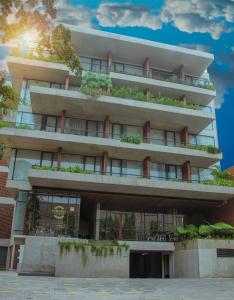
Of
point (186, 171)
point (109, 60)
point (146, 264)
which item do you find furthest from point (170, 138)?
point (146, 264)

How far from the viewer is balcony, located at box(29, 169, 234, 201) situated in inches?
990

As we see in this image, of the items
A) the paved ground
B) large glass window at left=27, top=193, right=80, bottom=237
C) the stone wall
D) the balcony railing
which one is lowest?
the paved ground

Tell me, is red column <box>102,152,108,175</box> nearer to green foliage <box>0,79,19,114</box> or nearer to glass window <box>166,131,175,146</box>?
glass window <box>166,131,175,146</box>

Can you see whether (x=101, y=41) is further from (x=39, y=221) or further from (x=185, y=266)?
(x=185, y=266)

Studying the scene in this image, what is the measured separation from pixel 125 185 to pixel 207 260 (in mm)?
7980

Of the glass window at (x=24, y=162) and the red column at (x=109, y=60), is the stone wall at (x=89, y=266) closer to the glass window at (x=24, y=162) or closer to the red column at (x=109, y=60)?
the glass window at (x=24, y=162)

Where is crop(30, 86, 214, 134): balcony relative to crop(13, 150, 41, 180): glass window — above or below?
above

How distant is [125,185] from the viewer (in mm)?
26062

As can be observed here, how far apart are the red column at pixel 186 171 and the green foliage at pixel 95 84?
32.7 feet

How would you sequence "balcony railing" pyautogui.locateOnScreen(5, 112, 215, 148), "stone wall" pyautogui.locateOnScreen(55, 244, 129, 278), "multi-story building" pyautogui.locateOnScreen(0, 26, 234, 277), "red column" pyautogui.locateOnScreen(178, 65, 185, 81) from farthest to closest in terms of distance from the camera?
"red column" pyautogui.locateOnScreen(178, 65, 185, 81), "balcony railing" pyautogui.locateOnScreen(5, 112, 215, 148), "multi-story building" pyautogui.locateOnScreen(0, 26, 234, 277), "stone wall" pyautogui.locateOnScreen(55, 244, 129, 278)

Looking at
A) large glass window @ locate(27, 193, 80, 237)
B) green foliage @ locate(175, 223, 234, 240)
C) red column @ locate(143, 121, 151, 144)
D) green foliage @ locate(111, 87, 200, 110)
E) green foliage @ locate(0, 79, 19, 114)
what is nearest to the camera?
green foliage @ locate(0, 79, 19, 114)

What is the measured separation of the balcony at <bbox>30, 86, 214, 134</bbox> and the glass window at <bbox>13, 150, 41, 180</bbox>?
13.0 ft

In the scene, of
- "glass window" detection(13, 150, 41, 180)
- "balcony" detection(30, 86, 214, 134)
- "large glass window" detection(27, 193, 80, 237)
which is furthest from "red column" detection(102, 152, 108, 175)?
"glass window" detection(13, 150, 41, 180)

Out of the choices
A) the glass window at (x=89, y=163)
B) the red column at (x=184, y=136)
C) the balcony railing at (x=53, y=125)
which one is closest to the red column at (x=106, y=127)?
the balcony railing at (x=53, y=125)
